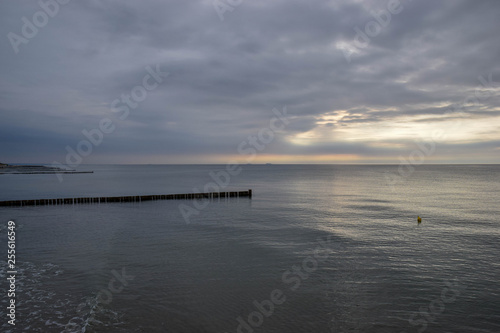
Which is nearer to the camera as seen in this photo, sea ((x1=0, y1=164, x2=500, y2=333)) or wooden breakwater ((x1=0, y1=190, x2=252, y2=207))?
sea ((x1=0, y1=164, x2=500, y2=333))

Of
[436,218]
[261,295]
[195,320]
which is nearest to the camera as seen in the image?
[195,320]

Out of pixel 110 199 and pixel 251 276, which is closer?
pixel 251 276

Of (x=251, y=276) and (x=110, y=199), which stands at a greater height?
(x=110, y=199)

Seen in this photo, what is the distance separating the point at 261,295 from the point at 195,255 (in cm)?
802

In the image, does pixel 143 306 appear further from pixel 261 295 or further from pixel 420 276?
pixel 420 276

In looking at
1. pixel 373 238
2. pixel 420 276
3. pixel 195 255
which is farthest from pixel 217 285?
pixel 373 238

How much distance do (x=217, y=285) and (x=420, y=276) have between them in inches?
486

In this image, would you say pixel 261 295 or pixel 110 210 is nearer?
pixel 261 295

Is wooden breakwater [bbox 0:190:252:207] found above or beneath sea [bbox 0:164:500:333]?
above

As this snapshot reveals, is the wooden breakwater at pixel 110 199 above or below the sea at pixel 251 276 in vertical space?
above

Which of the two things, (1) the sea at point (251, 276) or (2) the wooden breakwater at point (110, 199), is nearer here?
(1) the sea at point (251, 276)

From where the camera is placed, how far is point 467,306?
15430 millimetres

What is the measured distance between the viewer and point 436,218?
39.3m

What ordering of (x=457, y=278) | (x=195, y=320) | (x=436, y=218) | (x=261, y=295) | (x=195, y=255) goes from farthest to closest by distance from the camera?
(x=436, y=218)
(x=195, y=255)
(x=457, y=278)
(x=261, y=295)
(x=195, y=320)
